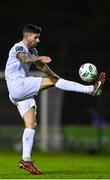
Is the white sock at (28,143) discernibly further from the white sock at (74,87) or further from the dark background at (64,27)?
the dark background at (64,27)

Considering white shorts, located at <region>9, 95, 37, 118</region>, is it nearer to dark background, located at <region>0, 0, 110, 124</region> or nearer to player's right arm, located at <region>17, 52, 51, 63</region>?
player's right arm, located at <region>17, 52, 51, 63</region>

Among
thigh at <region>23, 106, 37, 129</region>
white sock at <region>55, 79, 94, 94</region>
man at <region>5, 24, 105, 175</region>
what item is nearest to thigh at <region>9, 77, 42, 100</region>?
man at <region>5, 24, 105, 175</region>

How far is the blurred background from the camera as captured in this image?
25.8 m

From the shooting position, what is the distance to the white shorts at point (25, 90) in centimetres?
1405

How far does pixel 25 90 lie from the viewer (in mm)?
14094

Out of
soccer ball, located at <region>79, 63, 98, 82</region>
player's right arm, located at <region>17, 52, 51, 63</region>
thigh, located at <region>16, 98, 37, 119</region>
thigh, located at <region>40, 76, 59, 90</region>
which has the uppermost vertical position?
player's right arm, located at <region>17, 52, 51, 63</region>

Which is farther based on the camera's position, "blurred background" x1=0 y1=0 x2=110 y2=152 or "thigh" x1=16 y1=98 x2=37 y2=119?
"blurred background" x1=0 y1=0 x2=110 y2=152

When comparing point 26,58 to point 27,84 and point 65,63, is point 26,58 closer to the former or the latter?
point 27,84

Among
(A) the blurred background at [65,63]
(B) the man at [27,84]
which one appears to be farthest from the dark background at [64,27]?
(B) the man at [27,84]

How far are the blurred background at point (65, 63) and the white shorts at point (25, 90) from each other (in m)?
10.5

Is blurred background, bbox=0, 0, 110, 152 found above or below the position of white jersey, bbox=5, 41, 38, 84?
below

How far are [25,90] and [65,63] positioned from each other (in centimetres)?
1957

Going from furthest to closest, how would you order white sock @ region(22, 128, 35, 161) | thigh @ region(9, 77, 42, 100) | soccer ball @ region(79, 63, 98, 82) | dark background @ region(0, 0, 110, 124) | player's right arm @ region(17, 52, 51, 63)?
dark background @ region(0, 0, 110, 124)
soccer ball @ region(79, 63, 98, 82)
thigh @ region(9, 77, 42, 100)
white sock @ region(22, 128, 35, 161)
player's right arm @ region(17, 52, 51, 63)

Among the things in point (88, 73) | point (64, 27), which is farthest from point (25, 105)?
point (64, 27)
